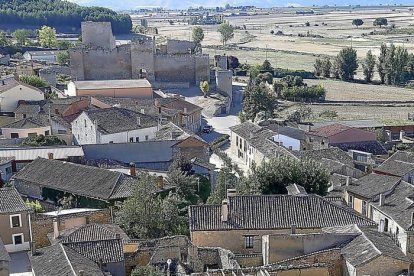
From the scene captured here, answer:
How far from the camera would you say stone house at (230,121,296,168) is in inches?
1672

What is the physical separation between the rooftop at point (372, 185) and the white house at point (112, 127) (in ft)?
59.4

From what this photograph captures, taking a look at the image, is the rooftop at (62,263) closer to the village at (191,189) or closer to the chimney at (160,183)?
→ the village at (191,189)

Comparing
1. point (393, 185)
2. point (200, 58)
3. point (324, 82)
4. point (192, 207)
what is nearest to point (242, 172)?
point (393, 185)

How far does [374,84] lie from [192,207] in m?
69.6

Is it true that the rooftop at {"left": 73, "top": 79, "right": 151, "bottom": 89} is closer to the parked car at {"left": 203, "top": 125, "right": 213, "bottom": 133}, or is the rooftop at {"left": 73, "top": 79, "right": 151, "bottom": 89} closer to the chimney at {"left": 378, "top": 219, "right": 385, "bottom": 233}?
the parked car at {"left": 203, "top": 125, "right": 213, "bottom": 133}

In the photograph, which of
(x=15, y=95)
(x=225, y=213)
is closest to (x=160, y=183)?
(x=225, y=213)

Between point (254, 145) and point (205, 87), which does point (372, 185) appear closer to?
point (254, 145)

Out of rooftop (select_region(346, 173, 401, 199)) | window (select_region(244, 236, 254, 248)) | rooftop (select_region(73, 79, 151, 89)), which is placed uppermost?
rooftop (select_region(73, 79, 151, 89))

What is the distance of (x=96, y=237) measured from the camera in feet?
85.1

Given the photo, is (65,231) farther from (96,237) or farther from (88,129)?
A: (88,129)

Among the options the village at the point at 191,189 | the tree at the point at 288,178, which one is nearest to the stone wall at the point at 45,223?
the village at the point at 191,189

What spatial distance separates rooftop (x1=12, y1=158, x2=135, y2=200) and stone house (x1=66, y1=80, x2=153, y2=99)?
26.1 metres

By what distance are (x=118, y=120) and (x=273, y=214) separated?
2289 cm

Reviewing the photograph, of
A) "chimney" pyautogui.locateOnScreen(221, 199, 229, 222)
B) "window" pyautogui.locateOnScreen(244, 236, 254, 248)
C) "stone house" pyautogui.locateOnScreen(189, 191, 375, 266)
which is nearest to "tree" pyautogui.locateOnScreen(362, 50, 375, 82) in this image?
"stone house" pyautogui.locateOnScreen(189, 191, 375, 266)
